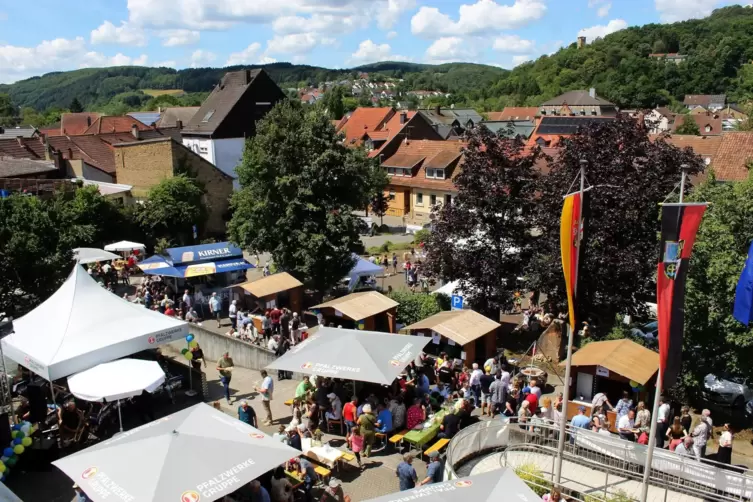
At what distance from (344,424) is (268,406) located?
1.99 metres

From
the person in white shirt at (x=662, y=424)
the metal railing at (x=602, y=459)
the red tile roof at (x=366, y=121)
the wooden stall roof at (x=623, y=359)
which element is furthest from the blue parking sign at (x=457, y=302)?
the red tile roof at (x=366, y=121)

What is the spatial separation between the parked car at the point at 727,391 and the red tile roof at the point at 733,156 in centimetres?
2560

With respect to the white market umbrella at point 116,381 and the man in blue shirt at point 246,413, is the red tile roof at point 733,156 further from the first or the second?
the white market umbrella at point 116,381

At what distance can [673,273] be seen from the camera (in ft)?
26.8

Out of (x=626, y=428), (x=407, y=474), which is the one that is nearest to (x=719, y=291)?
(x=626, y=428)

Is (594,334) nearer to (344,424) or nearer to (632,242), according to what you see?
(632,242)

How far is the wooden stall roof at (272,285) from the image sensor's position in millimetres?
21688

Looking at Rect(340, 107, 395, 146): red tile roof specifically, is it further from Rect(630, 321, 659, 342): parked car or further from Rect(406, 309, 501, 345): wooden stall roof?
Rect(406, 309, 501, 345): wooden stall roof

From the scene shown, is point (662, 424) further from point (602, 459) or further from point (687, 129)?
point (687, 129)

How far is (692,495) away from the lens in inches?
416

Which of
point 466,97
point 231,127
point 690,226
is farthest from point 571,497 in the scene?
point 466,97

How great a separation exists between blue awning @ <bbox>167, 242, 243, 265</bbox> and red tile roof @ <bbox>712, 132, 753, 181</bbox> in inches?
1165

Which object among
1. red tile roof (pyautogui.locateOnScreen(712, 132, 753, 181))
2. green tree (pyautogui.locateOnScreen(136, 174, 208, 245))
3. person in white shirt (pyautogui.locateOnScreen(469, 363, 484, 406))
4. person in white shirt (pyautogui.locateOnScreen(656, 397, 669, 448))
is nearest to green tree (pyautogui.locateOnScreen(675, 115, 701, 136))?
red tile roof (pyautogui.locateOnScreen(712, 132, 753, 181))

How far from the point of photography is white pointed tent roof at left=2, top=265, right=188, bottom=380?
1391 cm
